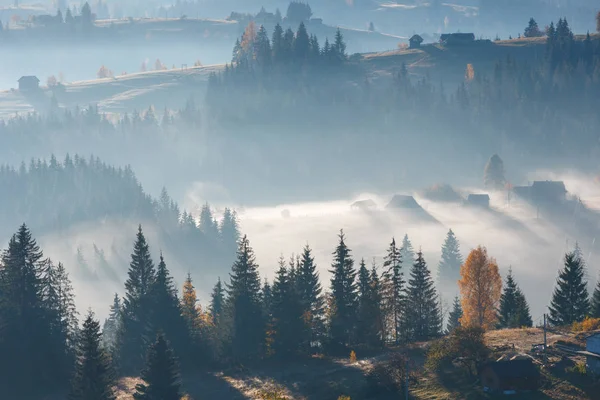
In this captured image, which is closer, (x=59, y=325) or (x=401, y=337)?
(x=59, y=325)

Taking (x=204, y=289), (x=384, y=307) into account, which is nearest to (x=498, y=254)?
(x=204, y=289)

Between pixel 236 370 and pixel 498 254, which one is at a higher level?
pixel 236 370

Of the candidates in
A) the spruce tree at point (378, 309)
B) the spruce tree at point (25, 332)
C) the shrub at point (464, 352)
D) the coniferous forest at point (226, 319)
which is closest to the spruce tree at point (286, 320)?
the coniferous forest at point (226, 319)

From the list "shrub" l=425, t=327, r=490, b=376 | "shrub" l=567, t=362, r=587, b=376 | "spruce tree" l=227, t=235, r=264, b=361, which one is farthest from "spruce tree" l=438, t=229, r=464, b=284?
"shrub" l=567, t=362, r=587, b=376

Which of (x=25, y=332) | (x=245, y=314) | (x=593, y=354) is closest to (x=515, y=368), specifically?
(x=593, y=354)

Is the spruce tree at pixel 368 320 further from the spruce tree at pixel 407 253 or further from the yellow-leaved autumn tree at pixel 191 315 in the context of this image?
the spruce tree at pixel 407 253

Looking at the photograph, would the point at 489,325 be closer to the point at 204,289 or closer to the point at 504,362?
the point at 504,362
